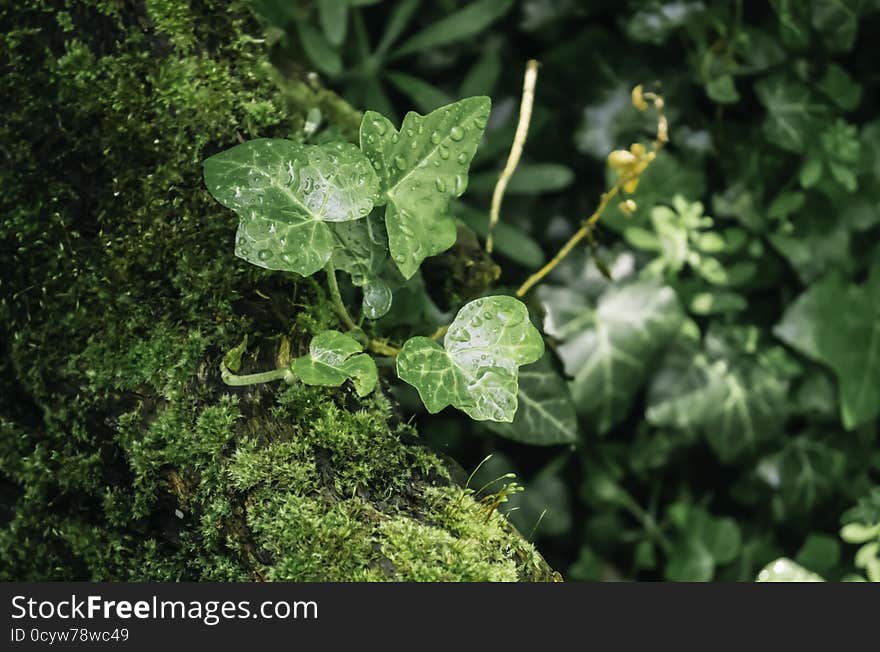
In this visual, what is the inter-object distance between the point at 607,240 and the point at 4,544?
1.38 m

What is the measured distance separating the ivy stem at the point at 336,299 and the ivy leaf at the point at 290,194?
0.04 m

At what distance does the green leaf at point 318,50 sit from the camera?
155 cm

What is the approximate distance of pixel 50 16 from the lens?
0.96 meters

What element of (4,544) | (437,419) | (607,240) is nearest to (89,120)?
(4,544)

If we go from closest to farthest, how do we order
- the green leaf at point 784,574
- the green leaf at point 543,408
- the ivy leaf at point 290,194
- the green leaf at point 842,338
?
the ivy leaf at point 290,194 → the green leaf at point 543,408 → the green leaf at point 784,574 → the green leaf at point 842,338

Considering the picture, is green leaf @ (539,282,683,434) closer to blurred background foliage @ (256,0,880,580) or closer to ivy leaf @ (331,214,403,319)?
blurred background foliage @ (256,0,880,580)

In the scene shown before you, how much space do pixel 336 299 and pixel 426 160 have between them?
0.21m

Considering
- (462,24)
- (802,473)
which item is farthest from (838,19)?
(802,473)

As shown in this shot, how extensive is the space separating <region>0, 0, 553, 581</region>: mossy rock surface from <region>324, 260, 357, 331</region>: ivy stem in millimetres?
32

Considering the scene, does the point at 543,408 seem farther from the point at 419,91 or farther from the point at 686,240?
the point at 419,91

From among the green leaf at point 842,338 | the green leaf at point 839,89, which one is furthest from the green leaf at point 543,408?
the green leaf at point 839,89

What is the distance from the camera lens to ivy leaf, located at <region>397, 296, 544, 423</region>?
86 cm

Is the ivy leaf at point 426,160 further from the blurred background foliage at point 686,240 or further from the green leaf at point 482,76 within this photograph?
the green leaf at point 482,76

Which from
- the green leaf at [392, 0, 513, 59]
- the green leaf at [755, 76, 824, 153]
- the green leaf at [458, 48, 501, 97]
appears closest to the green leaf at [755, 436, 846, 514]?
the green leaf at [755, 76, 824, 153]
